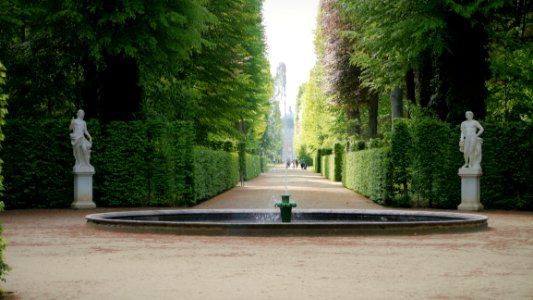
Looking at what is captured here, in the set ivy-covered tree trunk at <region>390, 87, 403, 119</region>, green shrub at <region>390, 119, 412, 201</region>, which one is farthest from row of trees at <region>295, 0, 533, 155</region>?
green shrub at <region>390, 119, 412, 201</region>

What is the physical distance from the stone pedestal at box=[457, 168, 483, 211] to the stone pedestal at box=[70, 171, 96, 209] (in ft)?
35.4

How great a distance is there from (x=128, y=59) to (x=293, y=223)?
40.2 feet

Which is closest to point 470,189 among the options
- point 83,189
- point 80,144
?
point 83,189

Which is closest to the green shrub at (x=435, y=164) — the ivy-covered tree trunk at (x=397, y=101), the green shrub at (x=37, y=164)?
the green shrub at (x=37, y=164)

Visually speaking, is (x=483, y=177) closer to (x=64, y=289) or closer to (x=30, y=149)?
(x=30, y=149)

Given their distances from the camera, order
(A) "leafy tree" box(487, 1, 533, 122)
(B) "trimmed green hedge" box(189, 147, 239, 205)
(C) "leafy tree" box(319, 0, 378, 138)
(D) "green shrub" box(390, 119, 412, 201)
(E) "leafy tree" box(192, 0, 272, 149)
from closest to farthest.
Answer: (D) "green shrub" box(390, 119, 412, 201) < (B) "trimmed green hedge" box(189, 147, 239, 205) < (A) "leafy tree" box(487, 1, 533, 122) < (E) "leafy tree" box(192, 0, 272, 149) < (C) "leafy tree" box(319, 0, 378, 138)

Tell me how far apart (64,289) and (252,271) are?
217cm

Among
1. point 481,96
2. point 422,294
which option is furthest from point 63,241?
point 481,96

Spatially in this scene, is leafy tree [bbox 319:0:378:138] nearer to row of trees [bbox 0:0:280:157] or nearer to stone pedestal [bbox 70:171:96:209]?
row of trees [bbox 0:0:280:157]

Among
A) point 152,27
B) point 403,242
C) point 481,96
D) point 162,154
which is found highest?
point 152,27

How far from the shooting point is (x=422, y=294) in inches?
252

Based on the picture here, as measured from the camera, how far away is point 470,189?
1973 centimetres

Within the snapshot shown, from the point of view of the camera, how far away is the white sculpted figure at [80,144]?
19844 mm

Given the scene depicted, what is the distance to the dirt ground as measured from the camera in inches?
257
